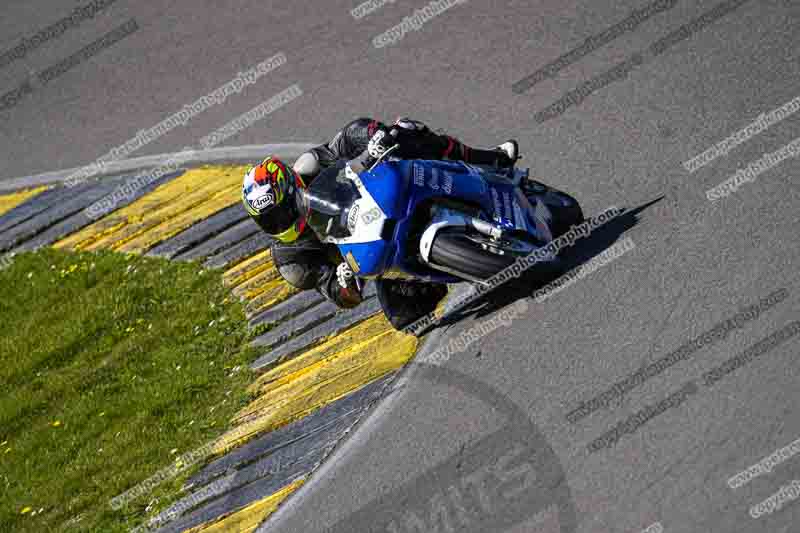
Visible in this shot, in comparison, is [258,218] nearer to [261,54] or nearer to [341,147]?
[341,147]

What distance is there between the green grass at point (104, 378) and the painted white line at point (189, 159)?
1.39 meters

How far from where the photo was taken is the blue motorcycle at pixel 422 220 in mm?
6957

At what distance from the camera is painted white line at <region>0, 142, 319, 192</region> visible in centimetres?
1112

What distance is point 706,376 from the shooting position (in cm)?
592

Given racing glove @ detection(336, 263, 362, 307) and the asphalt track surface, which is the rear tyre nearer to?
the asphalt track surface

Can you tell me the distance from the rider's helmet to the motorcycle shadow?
138 cm

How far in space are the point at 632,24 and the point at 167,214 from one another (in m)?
5.20

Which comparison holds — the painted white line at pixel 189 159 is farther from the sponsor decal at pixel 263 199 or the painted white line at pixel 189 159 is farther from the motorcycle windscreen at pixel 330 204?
the sponsor decal at pixel 263 199

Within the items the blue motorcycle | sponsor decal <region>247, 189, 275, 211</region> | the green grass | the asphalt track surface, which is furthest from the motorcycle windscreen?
the green grass

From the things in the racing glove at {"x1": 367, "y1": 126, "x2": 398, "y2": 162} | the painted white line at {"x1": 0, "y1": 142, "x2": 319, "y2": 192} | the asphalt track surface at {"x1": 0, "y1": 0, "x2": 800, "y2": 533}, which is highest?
the painted white line at {"x1": 0, "y1": 142, "x2": 319, "y2": 192}

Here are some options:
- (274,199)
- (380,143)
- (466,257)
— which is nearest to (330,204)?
(274,199)

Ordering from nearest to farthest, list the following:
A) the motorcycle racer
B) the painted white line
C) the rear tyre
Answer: the rear tyre, the motorcycle racer, the painted white line

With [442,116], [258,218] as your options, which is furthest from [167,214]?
[258,218]

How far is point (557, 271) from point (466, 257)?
756 mm
